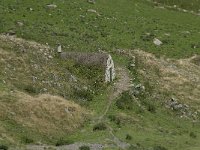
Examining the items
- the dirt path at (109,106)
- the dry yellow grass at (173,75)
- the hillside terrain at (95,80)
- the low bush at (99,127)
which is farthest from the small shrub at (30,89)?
the dry yellow grass at (173,75)

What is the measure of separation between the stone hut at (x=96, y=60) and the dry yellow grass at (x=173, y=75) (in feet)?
16.8

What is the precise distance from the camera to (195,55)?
7638 cm

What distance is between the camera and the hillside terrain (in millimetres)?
48094

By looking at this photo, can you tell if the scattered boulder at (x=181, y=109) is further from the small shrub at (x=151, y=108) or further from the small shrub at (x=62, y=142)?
the small shrub at (x=62, y=142)

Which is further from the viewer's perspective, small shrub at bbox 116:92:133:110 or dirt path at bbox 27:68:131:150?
small shrub at bbox 116:92:133:110

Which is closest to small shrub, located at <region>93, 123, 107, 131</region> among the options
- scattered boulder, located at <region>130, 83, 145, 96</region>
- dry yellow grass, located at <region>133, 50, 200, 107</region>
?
scattered boulder, located at <region>130, 83, 145, 96</region>

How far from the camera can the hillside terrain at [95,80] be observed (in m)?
48.1

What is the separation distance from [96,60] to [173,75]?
1029 cm

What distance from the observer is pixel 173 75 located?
67375 millimetres

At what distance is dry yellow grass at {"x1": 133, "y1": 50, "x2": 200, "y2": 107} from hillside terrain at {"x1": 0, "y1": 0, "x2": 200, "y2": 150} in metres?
0.11

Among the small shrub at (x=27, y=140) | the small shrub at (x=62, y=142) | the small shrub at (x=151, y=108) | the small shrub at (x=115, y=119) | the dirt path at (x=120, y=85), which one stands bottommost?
the small shrub at (x=151, y=108)

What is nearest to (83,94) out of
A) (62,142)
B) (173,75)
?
(62,142)

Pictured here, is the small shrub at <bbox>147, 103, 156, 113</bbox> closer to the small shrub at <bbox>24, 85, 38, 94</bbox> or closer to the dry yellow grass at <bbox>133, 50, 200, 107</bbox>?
the dry yellow grass at <bbox>133, 50, 200, 107</bbox>

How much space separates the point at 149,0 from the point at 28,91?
48621 mm
